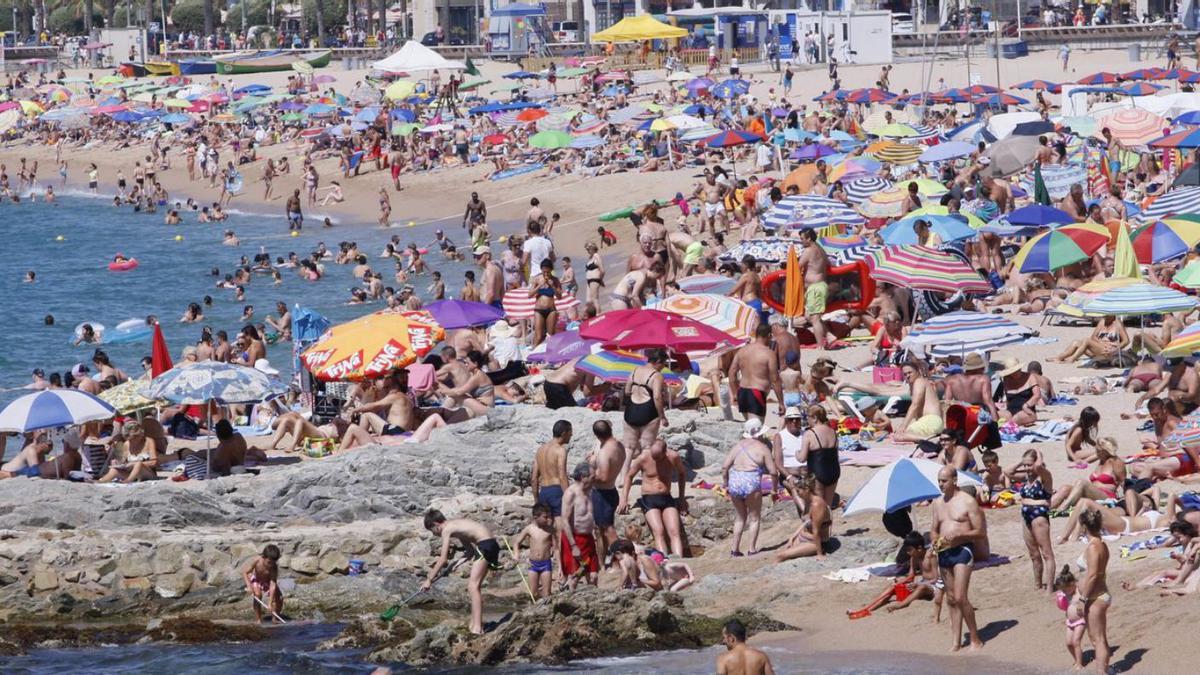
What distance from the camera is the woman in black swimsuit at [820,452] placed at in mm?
13328

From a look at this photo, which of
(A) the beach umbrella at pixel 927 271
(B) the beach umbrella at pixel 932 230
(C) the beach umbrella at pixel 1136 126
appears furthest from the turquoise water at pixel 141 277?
(C) the beach umbrella at pixel 1136 126

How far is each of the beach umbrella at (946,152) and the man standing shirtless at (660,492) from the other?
16027mm

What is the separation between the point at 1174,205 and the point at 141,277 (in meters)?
22.4

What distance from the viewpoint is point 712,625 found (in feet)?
40.5

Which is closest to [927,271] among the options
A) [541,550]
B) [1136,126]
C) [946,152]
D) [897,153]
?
[541,550]

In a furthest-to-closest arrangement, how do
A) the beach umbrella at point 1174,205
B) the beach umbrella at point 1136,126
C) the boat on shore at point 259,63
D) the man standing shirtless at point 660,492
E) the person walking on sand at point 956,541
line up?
the boat on shore at point 259,63 < the beach umbrella at point 1136,126 < the beach umbrella at point 1174,205 < the man standing shirtless at point 660,492 < the person walking on sand at point 956,541

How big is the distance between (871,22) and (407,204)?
1836 cm

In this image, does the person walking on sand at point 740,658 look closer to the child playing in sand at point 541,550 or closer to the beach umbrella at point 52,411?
the child playing in sand at point 541,550

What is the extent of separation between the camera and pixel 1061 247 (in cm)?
2034

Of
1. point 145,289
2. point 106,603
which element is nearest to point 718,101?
point 145,289

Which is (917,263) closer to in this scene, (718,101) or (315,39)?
(718,101)

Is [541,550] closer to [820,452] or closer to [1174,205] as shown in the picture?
[820,452]

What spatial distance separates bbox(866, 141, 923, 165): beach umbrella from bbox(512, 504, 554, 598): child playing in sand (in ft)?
58.8

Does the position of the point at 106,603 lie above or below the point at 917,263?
below
